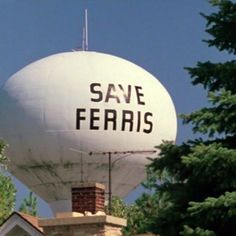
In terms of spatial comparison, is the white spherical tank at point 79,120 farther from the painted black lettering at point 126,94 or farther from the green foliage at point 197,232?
the green foliage at point 197,232

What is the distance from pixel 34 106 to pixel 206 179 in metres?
30.2

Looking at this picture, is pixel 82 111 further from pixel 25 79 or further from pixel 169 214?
pixel 169 214

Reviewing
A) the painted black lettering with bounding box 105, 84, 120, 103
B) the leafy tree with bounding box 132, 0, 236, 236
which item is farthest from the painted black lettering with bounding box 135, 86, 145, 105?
the leafy tree with bounding box 132, 0, 236, 236

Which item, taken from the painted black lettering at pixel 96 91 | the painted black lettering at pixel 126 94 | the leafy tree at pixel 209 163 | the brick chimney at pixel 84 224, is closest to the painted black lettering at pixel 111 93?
the painted black lettering at pixel 96 91

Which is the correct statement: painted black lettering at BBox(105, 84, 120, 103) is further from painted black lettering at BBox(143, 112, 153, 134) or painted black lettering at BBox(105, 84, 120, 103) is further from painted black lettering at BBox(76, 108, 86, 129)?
painted black lettering at BBox(143, 112, 153, 134)

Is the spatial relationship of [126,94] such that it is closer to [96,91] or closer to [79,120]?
[96,91]

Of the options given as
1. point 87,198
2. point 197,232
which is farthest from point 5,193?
point 197,232

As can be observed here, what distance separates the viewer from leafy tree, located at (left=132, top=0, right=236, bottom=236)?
1502cm

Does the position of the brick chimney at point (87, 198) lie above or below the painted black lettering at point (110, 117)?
below

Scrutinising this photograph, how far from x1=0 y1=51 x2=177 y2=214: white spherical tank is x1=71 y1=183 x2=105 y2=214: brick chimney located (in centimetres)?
2274

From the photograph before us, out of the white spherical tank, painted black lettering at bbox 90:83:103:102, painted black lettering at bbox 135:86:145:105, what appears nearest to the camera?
painted black lettering at bbox 90:83:103:102

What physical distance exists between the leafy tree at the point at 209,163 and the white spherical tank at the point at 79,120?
89.6ft

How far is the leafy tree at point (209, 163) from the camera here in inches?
591

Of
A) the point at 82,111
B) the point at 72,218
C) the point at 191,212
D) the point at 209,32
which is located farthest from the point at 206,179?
the point at 82,111
